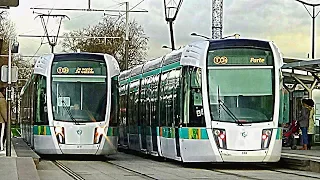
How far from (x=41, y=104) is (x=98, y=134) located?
1.93 metres

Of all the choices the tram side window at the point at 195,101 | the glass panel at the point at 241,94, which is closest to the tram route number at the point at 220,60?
→ the glass panel at the point at 241,94

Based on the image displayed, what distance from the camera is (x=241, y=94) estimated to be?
68.6 feet

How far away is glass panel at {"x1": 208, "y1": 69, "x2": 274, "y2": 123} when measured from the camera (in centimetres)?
2077

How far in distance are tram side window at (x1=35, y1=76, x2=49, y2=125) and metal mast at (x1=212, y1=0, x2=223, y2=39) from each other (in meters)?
35.0

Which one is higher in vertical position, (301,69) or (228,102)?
(301,69)

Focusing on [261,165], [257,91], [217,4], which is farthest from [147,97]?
[217,4]

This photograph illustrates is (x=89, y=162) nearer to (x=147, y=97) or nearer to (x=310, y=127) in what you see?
(x=147, y=97)

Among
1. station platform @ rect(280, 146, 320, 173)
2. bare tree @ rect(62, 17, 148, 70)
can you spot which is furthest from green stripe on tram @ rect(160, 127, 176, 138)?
bare tree @ rect(62, 17, 148, 70)

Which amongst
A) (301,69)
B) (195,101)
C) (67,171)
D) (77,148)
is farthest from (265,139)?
(301,69)

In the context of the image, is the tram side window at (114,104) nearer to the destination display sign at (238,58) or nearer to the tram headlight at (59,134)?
the tram headlight at (59,134)

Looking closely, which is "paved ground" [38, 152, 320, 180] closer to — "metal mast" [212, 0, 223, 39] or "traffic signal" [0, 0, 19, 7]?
"traffic signal" [0, 0, 19, 7]

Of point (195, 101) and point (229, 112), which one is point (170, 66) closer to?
point (195, 101)

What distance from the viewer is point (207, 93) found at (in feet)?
68.4

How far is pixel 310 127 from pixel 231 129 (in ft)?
24.7
